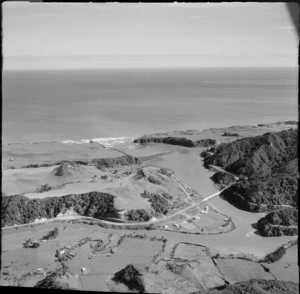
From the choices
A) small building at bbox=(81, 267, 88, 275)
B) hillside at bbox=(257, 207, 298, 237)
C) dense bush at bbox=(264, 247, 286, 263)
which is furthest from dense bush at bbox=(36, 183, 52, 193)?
dense bush at bbox=(264, 247, 286, 263)

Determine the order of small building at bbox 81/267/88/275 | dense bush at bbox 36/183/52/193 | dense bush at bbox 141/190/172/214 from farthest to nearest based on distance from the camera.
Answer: dense bush at bbox 36/183/52/193
dense bush at bbox 141/190/172/214
small building at bbox 81/267/88/275

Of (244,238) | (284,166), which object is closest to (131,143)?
(284,166)

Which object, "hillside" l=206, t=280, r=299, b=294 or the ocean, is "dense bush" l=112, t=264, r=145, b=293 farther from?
the ocean

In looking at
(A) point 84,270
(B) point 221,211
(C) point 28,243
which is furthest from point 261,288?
(C) point 28,243

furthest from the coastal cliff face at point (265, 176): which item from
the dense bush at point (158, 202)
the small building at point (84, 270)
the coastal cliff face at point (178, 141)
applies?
the small building at point (84, 270)

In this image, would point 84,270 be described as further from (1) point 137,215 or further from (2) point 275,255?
(2) point 275,255

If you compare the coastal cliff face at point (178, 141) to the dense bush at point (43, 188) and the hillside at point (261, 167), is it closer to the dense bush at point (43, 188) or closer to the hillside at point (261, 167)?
the hillside at point (261, 167)
